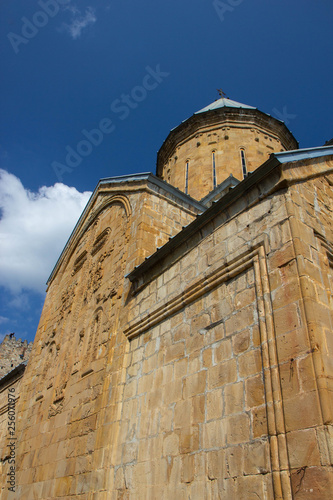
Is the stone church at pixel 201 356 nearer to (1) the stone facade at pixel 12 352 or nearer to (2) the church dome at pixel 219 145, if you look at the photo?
(2) the church dome at pixel 219 145

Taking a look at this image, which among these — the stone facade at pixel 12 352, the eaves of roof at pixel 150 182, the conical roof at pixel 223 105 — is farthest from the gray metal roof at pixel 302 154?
the stone facade at pixel 12 352

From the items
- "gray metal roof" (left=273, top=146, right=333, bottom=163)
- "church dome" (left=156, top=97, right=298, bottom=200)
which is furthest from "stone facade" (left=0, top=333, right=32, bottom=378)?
"gray metal roof" (left=273, top=146, right=333, bottom=163)

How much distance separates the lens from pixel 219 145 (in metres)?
11.7

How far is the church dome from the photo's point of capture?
36.7ft

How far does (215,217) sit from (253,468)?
2.76 metres

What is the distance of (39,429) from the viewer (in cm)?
756

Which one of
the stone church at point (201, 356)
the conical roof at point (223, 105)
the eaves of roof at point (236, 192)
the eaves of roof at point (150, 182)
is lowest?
the stone church at point (201, 356)

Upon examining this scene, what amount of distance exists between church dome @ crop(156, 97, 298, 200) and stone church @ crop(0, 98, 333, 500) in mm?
3398

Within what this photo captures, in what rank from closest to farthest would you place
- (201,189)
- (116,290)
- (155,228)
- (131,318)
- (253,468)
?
(253,468) → (131,318) → (116,290) → (155,228) → (201,189)

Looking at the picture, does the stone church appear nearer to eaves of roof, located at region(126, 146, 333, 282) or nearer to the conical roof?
eaves of roof, located at region(126, 146, 333, 282)

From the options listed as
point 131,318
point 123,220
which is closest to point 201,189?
point 123,220

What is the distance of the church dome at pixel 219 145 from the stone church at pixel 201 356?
11.1 ft

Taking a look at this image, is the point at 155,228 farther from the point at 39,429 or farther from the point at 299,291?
the point at 39,429

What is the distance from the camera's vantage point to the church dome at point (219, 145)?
1118 cm
